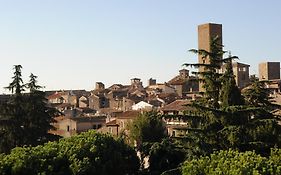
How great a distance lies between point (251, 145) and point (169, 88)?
61.2 meters

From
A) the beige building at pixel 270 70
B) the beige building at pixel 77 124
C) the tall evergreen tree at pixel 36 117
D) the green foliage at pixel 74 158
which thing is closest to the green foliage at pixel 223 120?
the green foliage at pixel 74 158

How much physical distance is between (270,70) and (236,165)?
185ft

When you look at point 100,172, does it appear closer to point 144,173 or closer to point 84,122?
point 144,173

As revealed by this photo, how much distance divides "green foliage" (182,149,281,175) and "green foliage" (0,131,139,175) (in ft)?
27.0

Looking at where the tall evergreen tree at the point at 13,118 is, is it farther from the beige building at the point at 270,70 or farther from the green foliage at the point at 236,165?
the beige building at the point at 270,70

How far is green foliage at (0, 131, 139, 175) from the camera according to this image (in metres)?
25.1

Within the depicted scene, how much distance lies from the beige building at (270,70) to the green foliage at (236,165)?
52.7 m

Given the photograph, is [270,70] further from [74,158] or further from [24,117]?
[74,158]

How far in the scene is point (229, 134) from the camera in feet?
74.7

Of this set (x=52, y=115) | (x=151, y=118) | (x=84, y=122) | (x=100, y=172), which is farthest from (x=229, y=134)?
(x=84, y=122)

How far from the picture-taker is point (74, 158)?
86.8 ft

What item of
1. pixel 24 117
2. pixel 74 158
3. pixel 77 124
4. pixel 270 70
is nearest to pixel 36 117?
pixel 24 117

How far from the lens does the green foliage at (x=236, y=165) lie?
18.0 meters

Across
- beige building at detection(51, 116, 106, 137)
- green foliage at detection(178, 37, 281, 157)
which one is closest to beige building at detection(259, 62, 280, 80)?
beige building at detection(51, 116, 106, 137)
